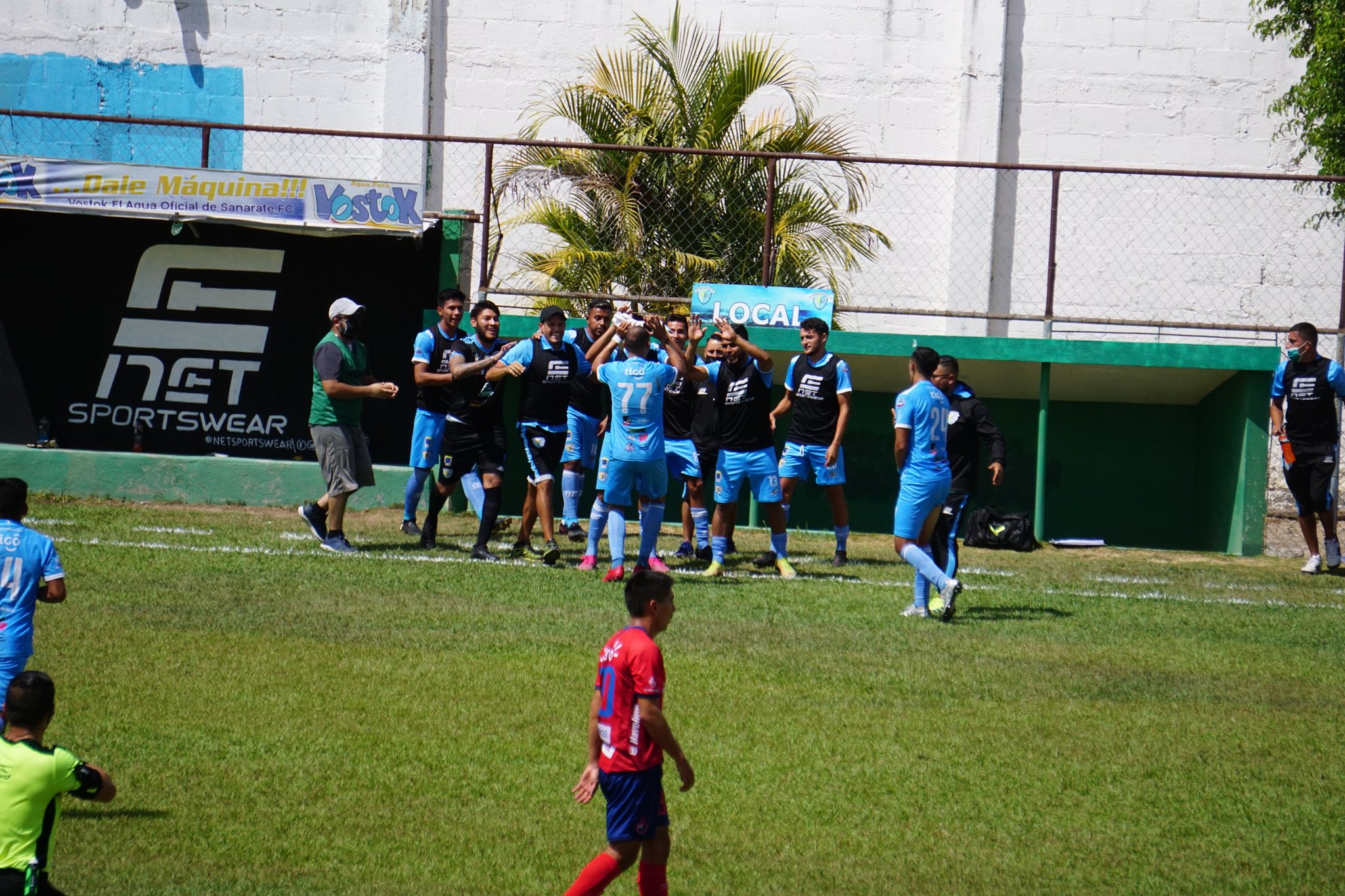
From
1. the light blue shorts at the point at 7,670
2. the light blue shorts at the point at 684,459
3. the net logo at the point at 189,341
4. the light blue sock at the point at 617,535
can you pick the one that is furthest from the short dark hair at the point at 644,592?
the net logo at the point at 189,341

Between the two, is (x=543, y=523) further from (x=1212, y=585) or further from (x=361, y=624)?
(x=1212, y=585)

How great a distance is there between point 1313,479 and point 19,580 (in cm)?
1104

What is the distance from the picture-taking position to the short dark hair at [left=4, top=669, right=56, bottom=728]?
13.8 feet

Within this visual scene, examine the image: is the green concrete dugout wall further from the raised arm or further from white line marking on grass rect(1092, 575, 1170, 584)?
the raised arm

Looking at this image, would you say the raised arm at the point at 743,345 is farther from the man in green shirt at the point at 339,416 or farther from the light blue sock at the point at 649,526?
the man in green shirt at the point at 339,416

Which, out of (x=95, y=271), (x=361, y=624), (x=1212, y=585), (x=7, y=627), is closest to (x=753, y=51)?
(x=95, y=271)

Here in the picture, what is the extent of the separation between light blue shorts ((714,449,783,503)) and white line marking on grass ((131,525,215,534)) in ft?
15.2

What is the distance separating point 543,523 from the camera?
442 inches

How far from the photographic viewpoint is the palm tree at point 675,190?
16625 mm

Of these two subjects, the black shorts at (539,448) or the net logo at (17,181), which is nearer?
the black shorts at (539,448)

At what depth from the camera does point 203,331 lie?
15016 mm

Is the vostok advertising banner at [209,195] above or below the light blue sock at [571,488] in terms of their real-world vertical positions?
above

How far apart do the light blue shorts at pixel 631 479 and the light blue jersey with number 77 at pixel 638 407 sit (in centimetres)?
5

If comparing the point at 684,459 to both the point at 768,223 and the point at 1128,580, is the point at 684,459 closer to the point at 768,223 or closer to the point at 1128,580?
the point at 768,223
